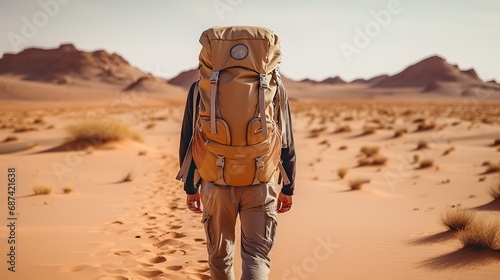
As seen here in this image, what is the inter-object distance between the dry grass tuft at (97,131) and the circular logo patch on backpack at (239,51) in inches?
458

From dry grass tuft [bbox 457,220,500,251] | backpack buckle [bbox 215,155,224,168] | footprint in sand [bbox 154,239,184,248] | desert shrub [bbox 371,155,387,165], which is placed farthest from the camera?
desert shrub [bbox 371,155,387,165]

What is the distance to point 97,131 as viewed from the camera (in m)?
13.1

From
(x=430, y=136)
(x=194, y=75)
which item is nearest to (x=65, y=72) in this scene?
(x=194, y=75)

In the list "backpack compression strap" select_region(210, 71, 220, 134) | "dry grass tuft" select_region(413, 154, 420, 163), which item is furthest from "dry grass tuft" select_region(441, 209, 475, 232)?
"dry grass tuft" select_region(413, 154, 420, 163)

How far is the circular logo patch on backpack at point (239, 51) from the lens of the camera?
2.33m

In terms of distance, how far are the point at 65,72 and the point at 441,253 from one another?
419 ft

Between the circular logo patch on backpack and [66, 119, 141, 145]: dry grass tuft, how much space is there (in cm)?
1164

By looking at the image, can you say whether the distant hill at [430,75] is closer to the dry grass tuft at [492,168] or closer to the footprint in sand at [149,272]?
the dry grass tuft at [492,168]

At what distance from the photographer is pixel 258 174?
2.43 meters

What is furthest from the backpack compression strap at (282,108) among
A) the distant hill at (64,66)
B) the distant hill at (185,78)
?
the distant hill at (185,78)

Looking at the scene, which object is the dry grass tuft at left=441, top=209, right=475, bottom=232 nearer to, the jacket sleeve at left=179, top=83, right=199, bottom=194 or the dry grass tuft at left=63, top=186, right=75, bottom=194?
the jacket sleeve at left=179, top=83, right=199, bottom=194

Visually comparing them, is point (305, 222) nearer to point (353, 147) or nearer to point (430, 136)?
point (353, 147)

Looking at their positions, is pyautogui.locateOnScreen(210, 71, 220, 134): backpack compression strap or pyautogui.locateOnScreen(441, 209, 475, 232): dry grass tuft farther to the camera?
pyautogui.locateOnScreen(441, 209, 475, 232): dry grass tuft

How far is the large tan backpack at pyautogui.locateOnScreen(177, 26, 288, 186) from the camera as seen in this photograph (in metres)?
2.31
